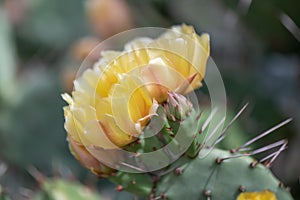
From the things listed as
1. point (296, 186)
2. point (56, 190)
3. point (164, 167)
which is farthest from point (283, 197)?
point (296, 186)

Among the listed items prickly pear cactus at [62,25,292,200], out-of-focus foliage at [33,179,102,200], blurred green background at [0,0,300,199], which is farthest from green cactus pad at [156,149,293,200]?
blurred green background at [0,0,300,199]

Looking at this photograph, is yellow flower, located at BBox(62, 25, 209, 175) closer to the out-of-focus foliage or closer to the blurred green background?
the out-of-focus foliage

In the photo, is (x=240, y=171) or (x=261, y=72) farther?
(x=261, y=72)

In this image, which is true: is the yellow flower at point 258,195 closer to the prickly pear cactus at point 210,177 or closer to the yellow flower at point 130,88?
the prickly pear cactus at point 210,177

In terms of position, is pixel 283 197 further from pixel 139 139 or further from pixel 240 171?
pixel 139 139

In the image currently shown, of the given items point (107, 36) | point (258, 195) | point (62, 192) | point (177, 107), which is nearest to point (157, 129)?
point (177, 107)

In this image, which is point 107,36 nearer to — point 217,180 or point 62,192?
point 62,192
